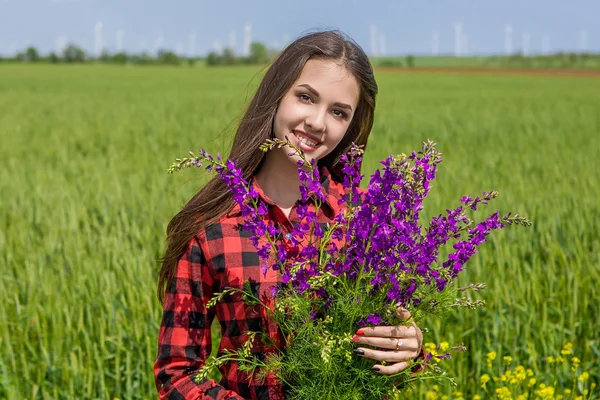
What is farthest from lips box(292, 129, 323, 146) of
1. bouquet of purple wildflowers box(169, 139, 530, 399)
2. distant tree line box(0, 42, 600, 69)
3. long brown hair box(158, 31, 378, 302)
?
distant tree line box(0, 42, 600, 69)

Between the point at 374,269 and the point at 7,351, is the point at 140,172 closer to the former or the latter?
the point at 7,351

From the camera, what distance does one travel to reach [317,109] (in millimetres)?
1614

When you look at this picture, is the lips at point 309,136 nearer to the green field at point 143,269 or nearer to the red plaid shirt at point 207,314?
the red plaid shirt at point 207,314

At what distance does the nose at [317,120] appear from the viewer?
5.20 feet

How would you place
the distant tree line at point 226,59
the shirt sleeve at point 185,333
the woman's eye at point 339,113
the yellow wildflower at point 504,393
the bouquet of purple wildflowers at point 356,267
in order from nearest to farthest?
1. the bouquet of purple wildflowers at point 356,267
2. the shirt sleeve at point 185,333
3. the woman's eye at point 339,113
4. the yellow wildflower at point 504,393
5. the distant tree line at point 226,59

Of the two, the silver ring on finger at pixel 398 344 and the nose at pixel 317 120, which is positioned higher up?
the nose at pixel 317 120

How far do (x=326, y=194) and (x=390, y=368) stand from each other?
42 cm

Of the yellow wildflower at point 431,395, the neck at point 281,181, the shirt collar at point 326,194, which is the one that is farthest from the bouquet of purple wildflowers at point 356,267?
the yellow wildflower at point 431,395

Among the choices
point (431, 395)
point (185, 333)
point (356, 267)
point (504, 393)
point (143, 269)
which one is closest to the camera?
point (356, 267)

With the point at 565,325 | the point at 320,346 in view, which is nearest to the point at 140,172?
the point at 565,325

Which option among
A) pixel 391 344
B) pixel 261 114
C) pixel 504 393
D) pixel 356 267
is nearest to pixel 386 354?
pixel 391 344

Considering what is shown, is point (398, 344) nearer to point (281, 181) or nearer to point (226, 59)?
point (281, 181)

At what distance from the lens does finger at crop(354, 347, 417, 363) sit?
4.33 feet

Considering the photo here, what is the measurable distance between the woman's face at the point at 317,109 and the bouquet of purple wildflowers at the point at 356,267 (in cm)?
27
